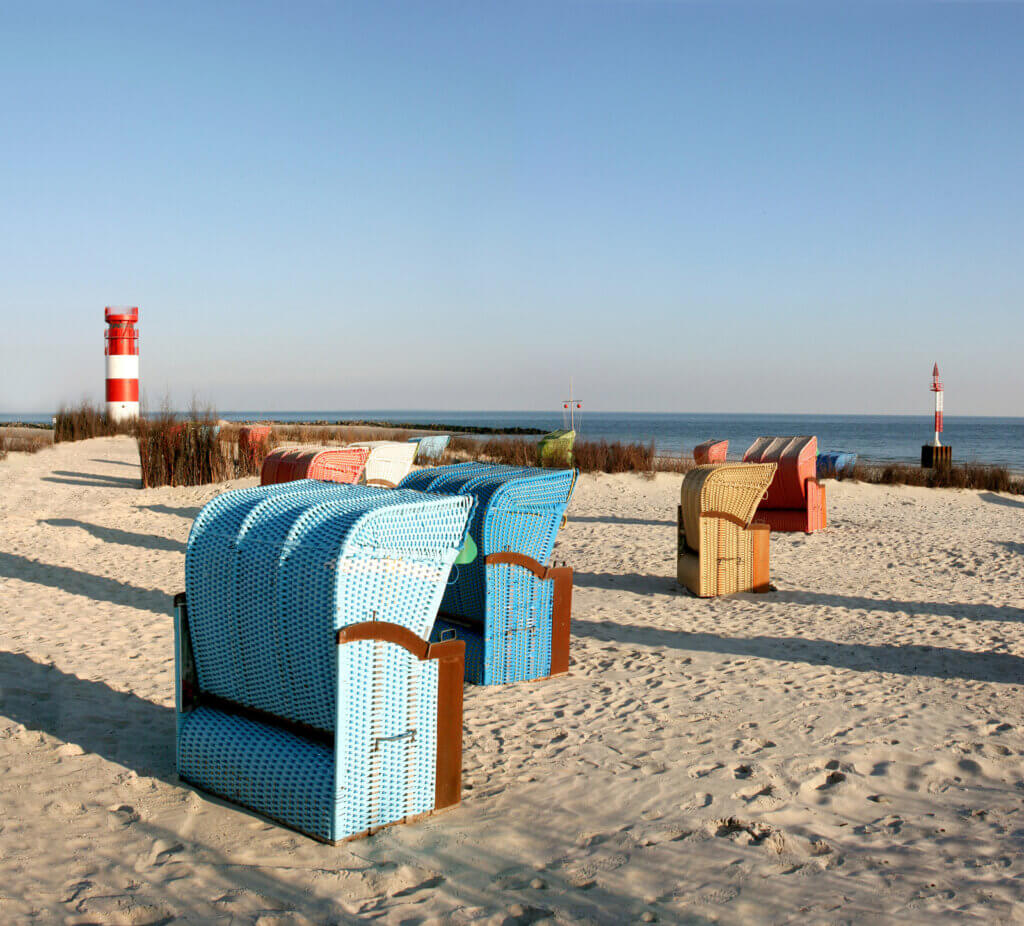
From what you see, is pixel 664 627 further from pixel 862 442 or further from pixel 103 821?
pixel 862 442

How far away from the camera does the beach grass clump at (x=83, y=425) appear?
24281 millimetres

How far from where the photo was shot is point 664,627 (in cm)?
701

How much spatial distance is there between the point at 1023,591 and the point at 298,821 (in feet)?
24.6

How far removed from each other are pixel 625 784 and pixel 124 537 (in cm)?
889

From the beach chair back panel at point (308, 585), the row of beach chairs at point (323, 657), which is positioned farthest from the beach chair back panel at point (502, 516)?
the beach chair back panel at point (308, 585)

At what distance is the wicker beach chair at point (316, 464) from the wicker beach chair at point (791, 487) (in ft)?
16.7

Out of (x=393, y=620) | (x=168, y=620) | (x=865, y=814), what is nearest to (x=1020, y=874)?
(x=865, y=814)

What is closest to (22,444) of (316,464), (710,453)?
(316,464)

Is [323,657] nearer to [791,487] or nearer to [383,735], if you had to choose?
[383,735]

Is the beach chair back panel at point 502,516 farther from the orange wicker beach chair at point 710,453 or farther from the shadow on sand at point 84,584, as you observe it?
the orange wicker beach chair at point 710,453

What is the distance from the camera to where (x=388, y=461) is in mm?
11844

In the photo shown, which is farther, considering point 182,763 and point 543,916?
point 182,763

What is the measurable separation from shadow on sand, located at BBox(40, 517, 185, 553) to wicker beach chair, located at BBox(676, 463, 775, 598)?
5.68 meters

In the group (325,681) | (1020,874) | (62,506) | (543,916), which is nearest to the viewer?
(543,916)
